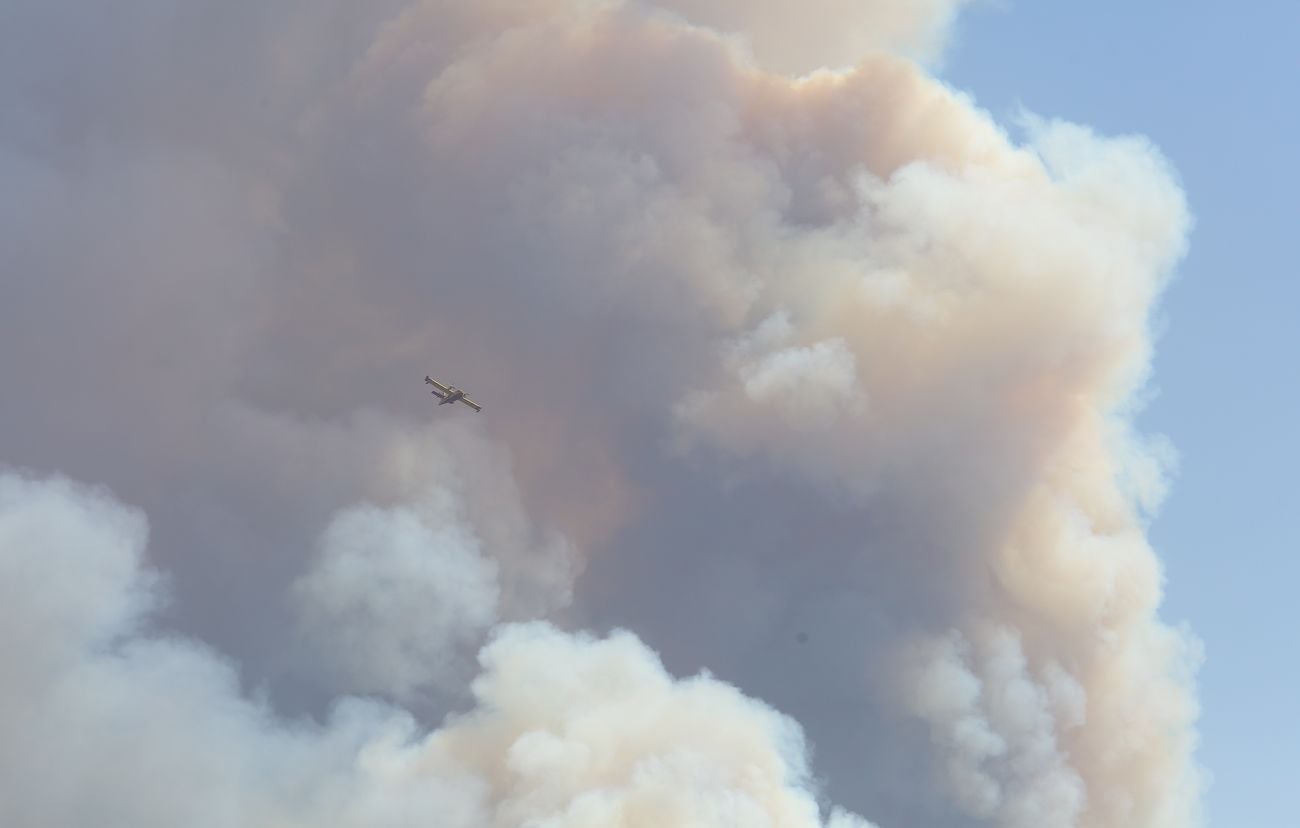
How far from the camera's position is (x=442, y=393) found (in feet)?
244
